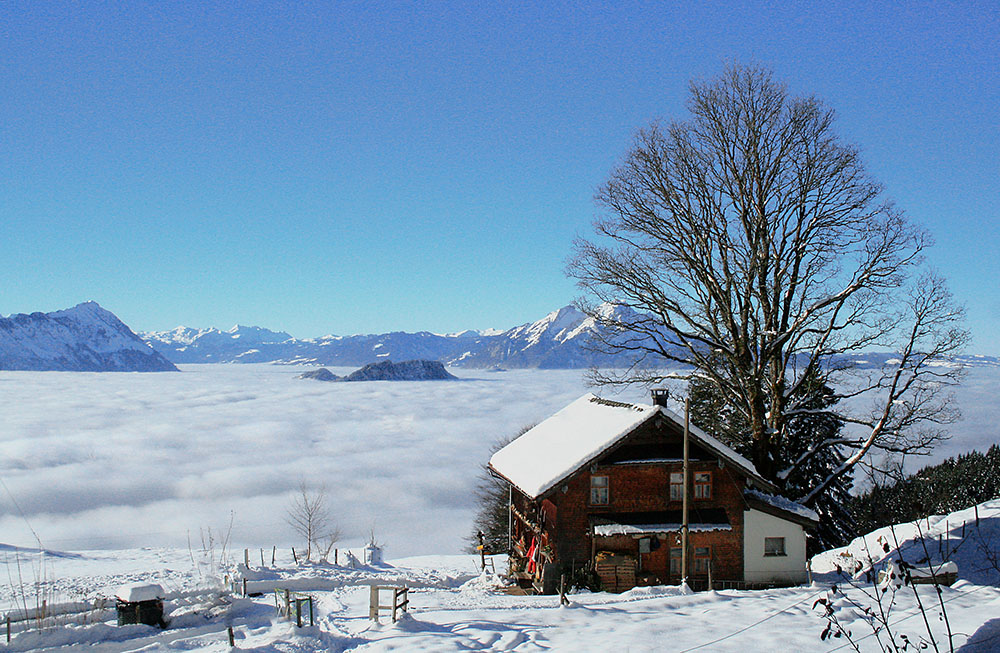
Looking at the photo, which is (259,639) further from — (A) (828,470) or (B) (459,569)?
(A) (828,470)

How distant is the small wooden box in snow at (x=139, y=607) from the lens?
20.7m

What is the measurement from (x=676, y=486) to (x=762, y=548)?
3999 mm

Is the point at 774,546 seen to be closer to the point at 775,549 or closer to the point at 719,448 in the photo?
the point at 775,549

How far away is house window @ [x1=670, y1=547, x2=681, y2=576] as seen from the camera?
26.0 m

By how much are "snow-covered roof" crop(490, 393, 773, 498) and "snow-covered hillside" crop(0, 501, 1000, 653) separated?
13.4 ft

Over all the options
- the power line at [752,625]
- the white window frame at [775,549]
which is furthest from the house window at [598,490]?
the power line at [752,625]

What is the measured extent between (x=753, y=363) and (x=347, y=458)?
148655 millimetres

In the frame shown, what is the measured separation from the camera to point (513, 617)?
58.1 ft

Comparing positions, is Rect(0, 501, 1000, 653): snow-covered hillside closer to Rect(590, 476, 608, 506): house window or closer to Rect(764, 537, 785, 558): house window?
Rect(764, 537, 785, 558): house window

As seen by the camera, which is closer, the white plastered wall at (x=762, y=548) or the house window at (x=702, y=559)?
the house window at (x=702, y=559)

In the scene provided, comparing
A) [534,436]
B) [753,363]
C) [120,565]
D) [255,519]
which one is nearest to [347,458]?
[255,519]

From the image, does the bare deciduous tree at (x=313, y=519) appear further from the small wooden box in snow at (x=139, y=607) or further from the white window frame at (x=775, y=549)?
the white window frame at (x=775, y=549)

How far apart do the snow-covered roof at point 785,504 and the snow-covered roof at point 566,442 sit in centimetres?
527

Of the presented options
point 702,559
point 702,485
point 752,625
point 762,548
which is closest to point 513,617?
point 752,625
